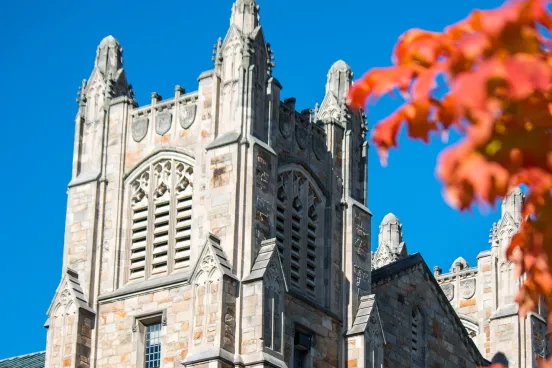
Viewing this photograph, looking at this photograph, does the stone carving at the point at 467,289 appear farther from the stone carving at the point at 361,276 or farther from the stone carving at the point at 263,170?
the stone carving at the point at 263,170

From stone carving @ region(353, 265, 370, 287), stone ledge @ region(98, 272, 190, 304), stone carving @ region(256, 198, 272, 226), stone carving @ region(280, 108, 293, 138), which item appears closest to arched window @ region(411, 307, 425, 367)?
stone carving @ region(353, 265, 370, 287)

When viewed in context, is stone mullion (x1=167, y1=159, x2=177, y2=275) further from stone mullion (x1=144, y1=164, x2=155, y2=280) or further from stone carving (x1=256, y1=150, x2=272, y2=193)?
stone carving (x1=256, y1=150, x2=272, y2=193)

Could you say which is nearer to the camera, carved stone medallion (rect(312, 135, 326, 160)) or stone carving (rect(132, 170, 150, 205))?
stone carving (rect(132, 170, 150, 205))

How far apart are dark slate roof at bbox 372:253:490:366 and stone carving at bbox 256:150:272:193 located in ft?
21.1

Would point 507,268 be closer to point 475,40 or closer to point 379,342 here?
point 379,342

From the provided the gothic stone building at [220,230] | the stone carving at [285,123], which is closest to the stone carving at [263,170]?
the gothic stone building at [220,230]

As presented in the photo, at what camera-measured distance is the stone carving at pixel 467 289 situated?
51150 mm

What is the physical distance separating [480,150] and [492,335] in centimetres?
4049

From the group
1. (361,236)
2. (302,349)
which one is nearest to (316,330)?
(302,349)

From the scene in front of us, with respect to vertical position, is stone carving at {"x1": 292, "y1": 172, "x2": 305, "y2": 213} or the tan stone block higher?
the tan stone block

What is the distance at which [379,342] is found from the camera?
39312 mm

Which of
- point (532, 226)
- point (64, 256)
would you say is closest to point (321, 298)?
point (64, 256)

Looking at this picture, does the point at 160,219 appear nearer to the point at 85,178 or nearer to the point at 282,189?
the point at 85,178

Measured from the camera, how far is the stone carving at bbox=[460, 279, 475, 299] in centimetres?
5115
